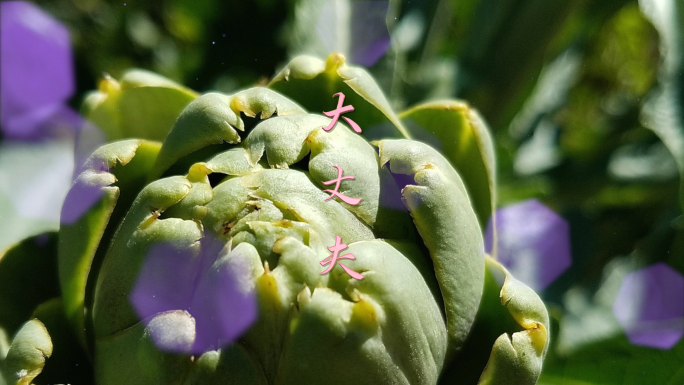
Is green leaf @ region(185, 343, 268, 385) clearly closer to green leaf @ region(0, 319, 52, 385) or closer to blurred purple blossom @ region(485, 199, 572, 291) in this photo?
green leaf @ region(0, 319, 52, 385)

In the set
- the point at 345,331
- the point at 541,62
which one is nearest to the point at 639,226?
the point at 541,62

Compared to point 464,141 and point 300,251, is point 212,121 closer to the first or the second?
point 300,251

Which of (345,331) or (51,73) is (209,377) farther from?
(51,73)

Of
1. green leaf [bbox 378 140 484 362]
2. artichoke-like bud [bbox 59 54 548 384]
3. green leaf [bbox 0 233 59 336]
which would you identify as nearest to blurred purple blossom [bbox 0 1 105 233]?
green leaf [bbox 0 233 59 336]

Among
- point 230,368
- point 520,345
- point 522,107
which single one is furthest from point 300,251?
point 522,107

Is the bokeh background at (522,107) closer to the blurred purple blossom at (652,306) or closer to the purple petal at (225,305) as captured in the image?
the blurred purple blossom at (652,306)

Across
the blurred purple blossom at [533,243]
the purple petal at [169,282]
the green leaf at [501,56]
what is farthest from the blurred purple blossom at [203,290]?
the green leaf at [501,56]
